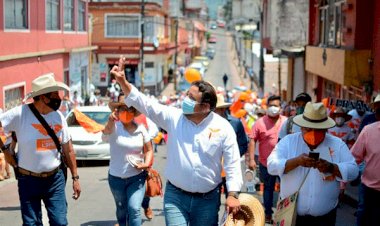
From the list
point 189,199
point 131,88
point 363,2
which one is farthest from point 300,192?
point 363,2

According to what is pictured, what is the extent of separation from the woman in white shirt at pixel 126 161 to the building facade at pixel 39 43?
11352 mm

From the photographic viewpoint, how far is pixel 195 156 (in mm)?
5602

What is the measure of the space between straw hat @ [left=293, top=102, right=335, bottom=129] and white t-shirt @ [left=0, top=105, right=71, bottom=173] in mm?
2366

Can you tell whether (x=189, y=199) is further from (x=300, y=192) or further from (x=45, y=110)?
(x=45, y=110)

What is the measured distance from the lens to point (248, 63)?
246 ft

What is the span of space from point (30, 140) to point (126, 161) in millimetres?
1468

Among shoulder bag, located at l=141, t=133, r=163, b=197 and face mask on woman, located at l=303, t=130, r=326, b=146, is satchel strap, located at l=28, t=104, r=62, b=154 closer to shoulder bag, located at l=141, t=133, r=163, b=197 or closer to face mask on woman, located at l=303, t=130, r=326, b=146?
shoulder bag, located at l=141, t=133, r=163, b=197

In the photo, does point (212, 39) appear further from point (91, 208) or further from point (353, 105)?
point (91, 208)

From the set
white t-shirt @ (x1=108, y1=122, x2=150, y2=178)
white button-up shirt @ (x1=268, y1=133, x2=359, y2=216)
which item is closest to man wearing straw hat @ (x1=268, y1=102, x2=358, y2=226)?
white button-up shirt @ (x1=268, y1=133, x2=359, y2=216)

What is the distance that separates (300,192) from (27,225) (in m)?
2.62

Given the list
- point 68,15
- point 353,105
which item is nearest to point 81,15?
point 68,15

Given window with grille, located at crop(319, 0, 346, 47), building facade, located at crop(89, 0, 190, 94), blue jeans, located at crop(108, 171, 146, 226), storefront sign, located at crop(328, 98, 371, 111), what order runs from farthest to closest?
building facade, located at crop(89, 0, 190, 94)
window with grille, located at crop(319, 0, 346, 47)
storefront sign, located at crop(328, 98, 371, 111)
blue jeans, located at crop(108, 171, 146, 226)

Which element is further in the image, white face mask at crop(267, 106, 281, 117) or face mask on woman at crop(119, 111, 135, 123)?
white face mask at crop(267, 106, 281, 117)

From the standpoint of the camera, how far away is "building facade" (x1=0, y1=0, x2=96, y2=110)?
19.0 meters
